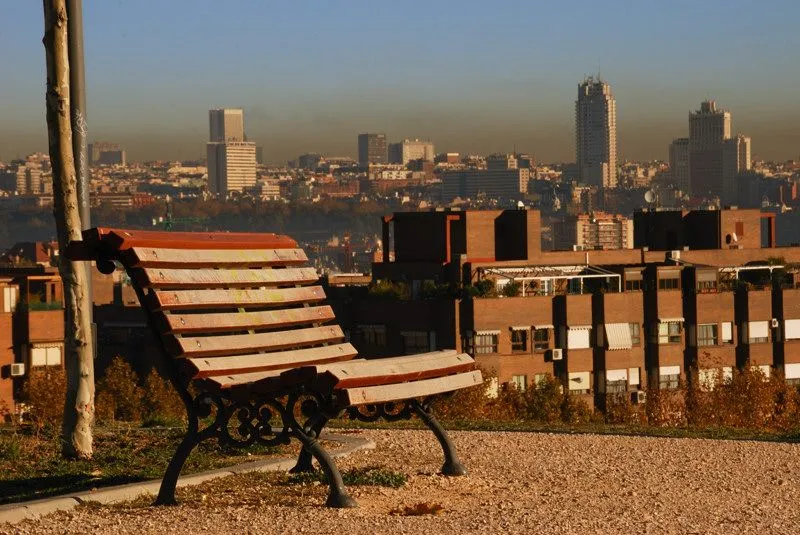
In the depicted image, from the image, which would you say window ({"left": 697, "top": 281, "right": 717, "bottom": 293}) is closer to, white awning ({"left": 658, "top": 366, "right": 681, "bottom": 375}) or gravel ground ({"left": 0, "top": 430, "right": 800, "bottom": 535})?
white awning ({"left": 658, "top": 366, "right": 681, "bottom": 375})

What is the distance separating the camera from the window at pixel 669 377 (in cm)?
5656

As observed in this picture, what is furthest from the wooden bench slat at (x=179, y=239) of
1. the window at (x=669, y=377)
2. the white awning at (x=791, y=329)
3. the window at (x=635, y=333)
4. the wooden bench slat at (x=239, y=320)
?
the white awning at (x=791, y=329)

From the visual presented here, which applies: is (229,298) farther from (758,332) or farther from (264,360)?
(758,332)

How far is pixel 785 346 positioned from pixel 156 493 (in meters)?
52.8

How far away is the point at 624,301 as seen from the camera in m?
56.1

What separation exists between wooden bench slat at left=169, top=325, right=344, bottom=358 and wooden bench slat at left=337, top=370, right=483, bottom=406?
0.74 metres

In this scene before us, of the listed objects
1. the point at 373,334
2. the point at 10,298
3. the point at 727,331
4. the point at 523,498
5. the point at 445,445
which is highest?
the point at 445,445

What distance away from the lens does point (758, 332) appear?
58.2 meters

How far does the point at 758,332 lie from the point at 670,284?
322 cm

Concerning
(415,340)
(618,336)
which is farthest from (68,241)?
(618,336)

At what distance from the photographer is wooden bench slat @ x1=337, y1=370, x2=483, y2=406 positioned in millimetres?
7680

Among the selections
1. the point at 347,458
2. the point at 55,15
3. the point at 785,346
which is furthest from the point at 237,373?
the point at 785,346

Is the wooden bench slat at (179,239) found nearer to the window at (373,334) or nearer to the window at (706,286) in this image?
the window at (373,334)

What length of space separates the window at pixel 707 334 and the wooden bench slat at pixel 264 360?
161 ft
